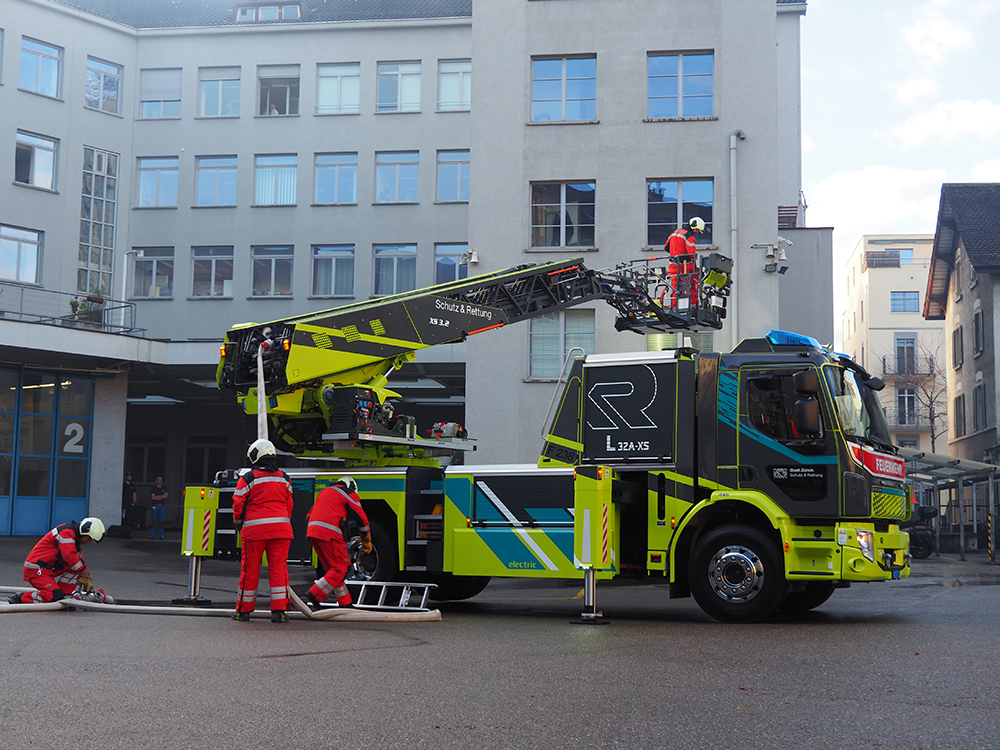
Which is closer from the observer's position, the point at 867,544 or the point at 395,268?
the point at 867,544

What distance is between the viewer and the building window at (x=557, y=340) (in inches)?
984

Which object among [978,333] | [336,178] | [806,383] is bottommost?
[806,383]

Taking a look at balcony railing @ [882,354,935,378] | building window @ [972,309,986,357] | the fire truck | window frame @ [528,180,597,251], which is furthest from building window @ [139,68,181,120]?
balcony railing @ [882,354,935,378]

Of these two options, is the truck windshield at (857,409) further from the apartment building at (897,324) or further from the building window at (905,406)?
the building window at (905,406)

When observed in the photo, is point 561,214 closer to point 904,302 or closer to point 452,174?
point 452,174

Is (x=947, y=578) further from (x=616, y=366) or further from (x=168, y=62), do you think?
(x=168, y=62)

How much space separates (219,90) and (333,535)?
29468 millimetres

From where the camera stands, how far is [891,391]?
69.8m

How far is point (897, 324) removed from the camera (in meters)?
76.1

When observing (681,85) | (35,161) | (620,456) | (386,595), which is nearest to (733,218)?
(681,85)

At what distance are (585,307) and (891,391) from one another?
5006cm

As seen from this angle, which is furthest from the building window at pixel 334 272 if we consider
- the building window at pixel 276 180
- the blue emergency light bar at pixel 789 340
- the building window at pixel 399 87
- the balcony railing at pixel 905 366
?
the balcony railing at pixel 905 366

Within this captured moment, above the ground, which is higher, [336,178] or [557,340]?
[336,178]

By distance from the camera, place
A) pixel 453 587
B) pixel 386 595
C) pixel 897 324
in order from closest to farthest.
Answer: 1. pixel 386 595
2. pixel 453 587
3. pixel 897 324
